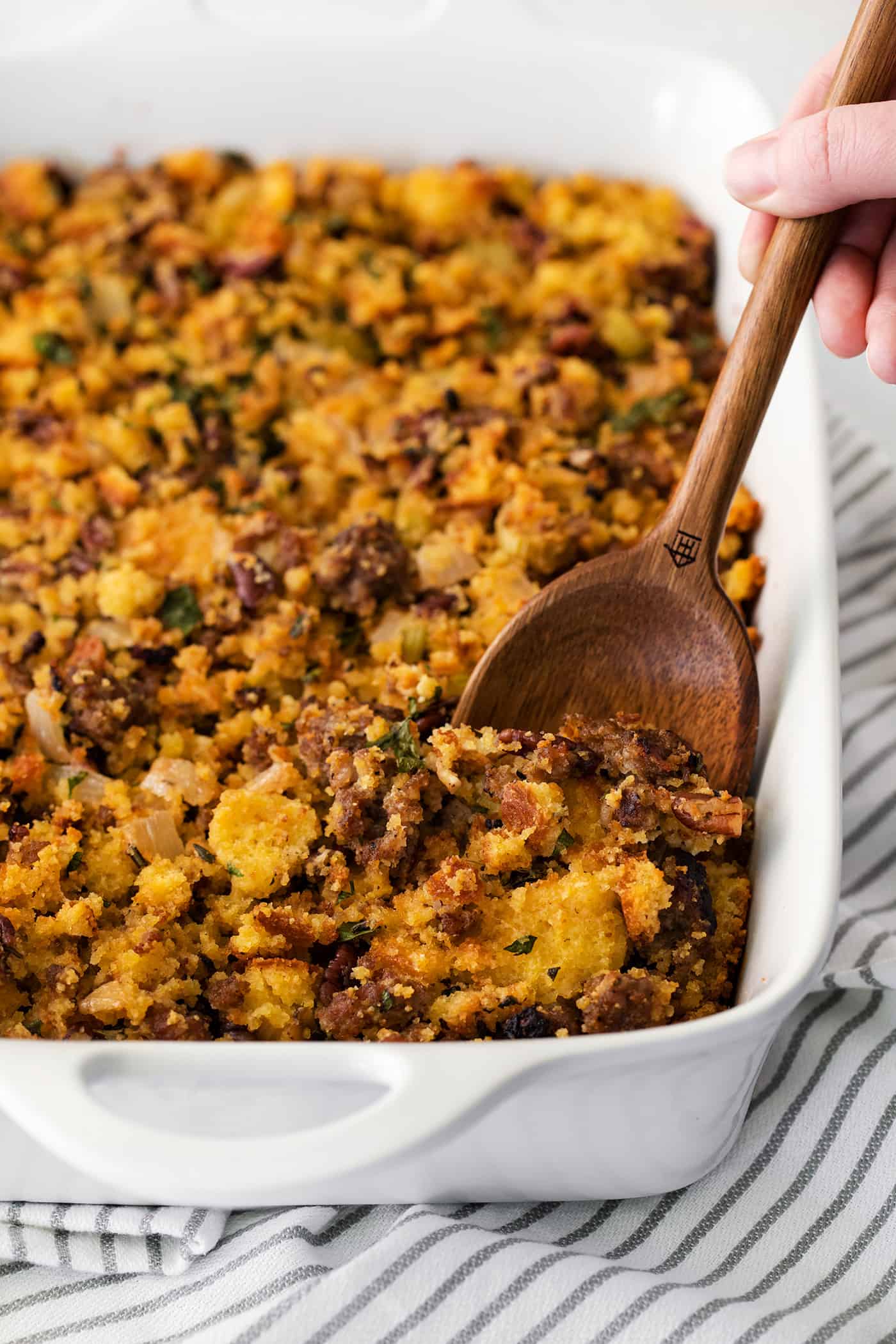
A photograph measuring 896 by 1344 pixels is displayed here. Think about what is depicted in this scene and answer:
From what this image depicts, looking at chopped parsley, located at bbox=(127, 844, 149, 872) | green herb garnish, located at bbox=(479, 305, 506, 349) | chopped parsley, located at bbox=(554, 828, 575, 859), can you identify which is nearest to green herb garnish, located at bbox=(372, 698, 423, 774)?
chopped parsley, located at bbox=(554, 828, 575, 859)

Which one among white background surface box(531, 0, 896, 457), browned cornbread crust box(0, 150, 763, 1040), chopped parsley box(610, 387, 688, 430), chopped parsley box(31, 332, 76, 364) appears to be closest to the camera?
browned cornbread crust box(0, 150, 763, 1040)

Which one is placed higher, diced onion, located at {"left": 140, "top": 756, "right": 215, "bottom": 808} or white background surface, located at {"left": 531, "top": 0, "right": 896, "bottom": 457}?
white background surface, located at {"left": 531, "top": 0, "right": 896, "bottom": 457}

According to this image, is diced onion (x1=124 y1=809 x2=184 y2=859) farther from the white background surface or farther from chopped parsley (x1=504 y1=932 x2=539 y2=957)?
the white background surface

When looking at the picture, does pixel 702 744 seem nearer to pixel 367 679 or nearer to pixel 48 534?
pixel 367 679

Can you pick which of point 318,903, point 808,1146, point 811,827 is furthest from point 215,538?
point 808,1146

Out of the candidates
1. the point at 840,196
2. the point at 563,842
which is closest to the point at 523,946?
the point at 563,842

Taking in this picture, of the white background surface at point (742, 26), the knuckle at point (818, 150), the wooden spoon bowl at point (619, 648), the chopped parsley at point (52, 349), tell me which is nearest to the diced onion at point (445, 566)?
the wooden spoon bowl at point (619, 648)

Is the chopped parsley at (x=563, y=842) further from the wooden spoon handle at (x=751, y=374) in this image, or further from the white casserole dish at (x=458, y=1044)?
the wooden spoon handle at (x=751, y=374)
